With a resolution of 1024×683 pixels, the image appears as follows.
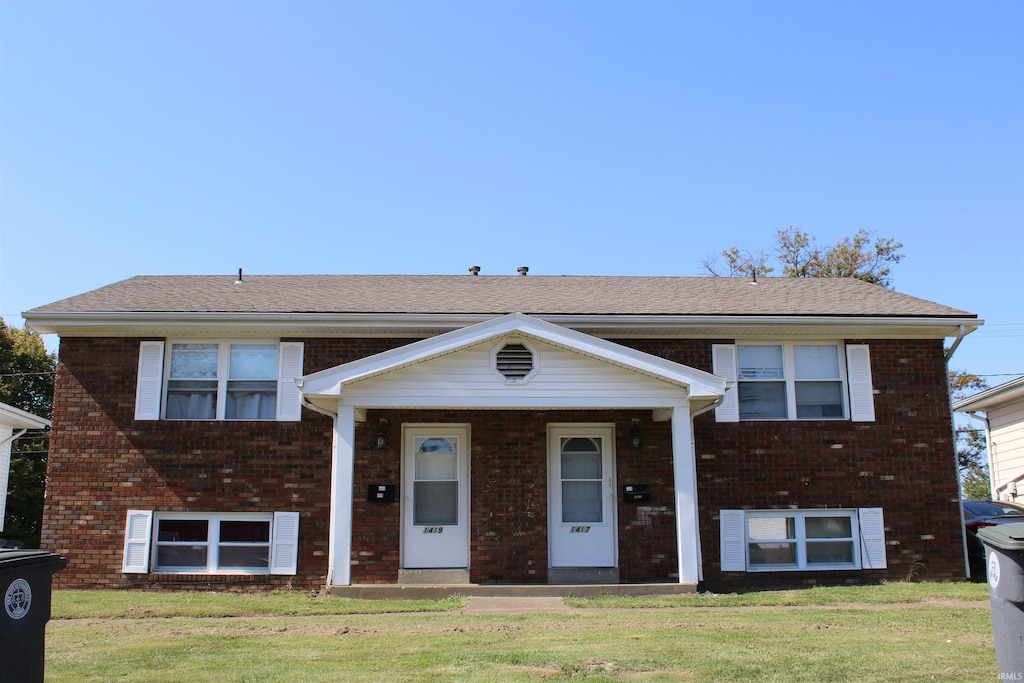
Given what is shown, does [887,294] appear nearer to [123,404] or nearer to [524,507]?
[524,507]

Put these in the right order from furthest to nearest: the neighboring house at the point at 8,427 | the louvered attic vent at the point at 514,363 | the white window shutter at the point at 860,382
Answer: the neighboring house at the point at 8,427 < the white window shutter at the point at 860,382 < the louvered attic vent at the point at 514,363

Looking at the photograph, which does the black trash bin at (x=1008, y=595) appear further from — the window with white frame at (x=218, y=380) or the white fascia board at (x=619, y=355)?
the window with white frame at (x=218, y=380)

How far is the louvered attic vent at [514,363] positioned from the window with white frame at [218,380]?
11.0 feet

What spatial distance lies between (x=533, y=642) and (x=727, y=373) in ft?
21.3

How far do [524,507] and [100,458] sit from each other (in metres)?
6.12

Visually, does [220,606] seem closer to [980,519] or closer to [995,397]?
[980,519]

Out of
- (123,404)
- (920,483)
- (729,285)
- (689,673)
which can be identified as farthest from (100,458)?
(920,483)

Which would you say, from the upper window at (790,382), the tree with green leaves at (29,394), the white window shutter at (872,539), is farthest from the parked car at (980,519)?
the tree with green leaves at (29,394)

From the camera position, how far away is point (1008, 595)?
537 centimetres

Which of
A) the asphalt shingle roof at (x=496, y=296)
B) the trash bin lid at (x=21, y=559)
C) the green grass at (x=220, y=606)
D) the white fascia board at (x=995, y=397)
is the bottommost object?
the green grass at (x=220, y=606)

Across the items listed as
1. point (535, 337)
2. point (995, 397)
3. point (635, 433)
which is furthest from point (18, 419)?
point (995, 397)

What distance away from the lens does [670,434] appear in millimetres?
13258

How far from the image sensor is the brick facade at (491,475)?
12891 millimetres

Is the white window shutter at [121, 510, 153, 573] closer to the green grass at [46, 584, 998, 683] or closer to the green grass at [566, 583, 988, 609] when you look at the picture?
the green grass at [46, 584, 998, 683]
